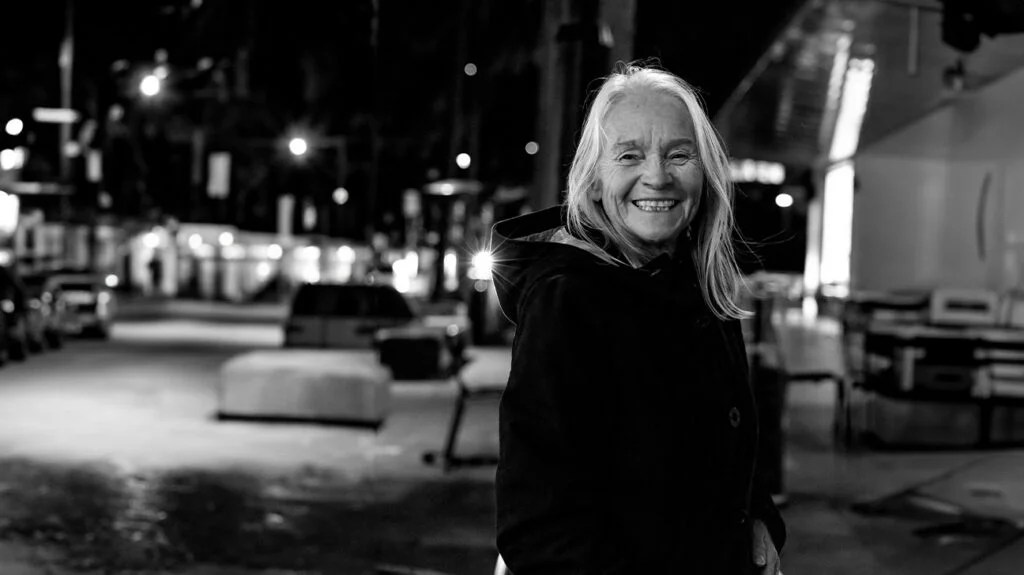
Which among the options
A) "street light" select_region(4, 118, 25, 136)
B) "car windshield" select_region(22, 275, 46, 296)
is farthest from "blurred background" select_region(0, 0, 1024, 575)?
"street light" select_region(4, 118, 25, 136)

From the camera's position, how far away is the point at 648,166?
2.47m

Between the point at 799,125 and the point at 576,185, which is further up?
the point at 799,125

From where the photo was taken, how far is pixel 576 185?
2.52 meters

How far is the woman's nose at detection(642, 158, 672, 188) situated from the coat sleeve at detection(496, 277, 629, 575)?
1.03ft

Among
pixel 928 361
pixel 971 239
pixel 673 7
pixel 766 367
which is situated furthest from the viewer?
pixel 971 239

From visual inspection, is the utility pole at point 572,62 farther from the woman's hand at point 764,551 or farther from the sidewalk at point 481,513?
the woman's hand at point 764,551

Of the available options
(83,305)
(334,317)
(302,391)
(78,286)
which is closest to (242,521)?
(302,391)

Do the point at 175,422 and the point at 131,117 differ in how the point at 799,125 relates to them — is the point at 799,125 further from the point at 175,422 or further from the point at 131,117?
the point at 131,117

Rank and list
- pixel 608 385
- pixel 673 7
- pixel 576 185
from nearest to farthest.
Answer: pixel 608 385
pixel 576 185
pixel 673 7

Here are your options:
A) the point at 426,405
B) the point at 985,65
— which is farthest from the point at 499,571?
the point at 985,65

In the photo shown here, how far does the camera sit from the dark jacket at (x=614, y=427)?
224 centimetres

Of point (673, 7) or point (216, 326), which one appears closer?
point (673, 7)

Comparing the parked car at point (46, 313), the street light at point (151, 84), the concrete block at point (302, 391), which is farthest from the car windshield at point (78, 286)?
the concrete block at point (302, 391)

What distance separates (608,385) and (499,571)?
74 cm
